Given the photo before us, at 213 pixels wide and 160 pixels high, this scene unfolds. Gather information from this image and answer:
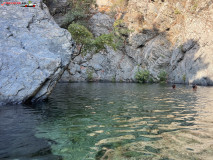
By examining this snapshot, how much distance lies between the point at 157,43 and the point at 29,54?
41.7m

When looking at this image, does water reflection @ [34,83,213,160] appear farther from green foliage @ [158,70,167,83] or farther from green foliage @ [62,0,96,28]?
green foliage @ [62,0,96,28]

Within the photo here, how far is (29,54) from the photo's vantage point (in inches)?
490

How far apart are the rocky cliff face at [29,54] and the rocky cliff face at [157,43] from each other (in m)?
29.8

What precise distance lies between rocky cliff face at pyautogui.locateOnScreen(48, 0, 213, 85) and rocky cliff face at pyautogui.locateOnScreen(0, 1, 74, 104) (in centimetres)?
2976

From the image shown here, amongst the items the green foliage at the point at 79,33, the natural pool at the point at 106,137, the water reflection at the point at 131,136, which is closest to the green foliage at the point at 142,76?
the green foliage at the point at 79,33

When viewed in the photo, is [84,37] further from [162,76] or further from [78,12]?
[78,12]

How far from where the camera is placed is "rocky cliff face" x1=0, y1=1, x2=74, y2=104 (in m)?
11.2

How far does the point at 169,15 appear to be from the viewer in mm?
47531

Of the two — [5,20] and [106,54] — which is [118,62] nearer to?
[106,54]

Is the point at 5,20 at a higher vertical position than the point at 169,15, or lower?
lower

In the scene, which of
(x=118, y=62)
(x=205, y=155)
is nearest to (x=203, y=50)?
(x=118, y=62)

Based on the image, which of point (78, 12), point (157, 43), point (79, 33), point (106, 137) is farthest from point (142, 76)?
point (106, 137)

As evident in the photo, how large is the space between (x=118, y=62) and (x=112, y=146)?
165ft

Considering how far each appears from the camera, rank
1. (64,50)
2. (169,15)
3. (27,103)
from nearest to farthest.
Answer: (27,103) < (64,50) < (169,15)
